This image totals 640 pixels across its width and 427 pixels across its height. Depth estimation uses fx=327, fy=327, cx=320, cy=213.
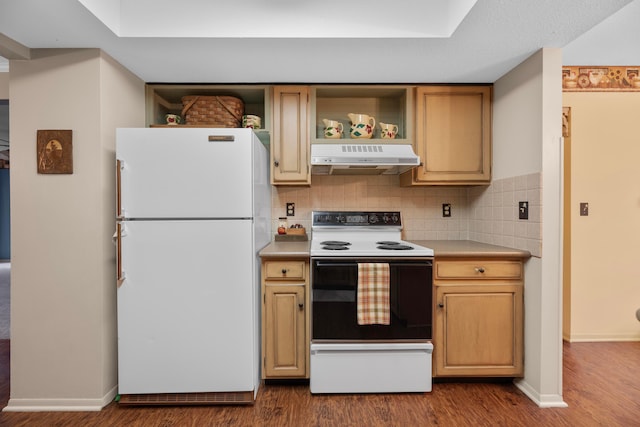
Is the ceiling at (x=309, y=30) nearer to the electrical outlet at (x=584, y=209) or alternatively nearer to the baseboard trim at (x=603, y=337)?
the electrical outlet at (x=584, y=209)

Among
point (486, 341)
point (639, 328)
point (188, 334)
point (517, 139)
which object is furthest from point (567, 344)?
point (188, 334)

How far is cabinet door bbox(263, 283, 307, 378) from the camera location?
208 cm

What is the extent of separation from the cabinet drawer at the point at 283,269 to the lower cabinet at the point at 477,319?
0.87 m

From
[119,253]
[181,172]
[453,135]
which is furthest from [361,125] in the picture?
[119,253]

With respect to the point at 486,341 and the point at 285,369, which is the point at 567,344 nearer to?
the point at 486,341

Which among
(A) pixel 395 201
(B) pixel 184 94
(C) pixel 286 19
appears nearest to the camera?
(C) pixel 286 19

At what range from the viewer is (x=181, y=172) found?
6.15ft

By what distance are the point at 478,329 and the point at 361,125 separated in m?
1.62

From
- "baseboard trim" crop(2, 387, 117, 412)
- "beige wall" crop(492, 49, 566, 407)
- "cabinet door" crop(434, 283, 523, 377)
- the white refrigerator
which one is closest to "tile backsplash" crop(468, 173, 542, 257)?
"beige wall" crop(492, 49, 566, 407)

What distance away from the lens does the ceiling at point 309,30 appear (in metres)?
1.57

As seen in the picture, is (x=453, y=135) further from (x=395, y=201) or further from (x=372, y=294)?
(x=372, y=294)

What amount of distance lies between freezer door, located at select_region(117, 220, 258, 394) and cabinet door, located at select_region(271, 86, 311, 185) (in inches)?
26.5

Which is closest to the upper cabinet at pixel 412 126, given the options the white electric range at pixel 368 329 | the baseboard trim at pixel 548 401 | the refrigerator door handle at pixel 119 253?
the white electric range at pixel 368 329

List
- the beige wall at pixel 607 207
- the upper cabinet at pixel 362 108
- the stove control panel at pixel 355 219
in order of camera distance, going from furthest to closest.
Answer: the beige wall at pixel 607 207
the stove control panel at pixel 355 219
the upper cabinet at pixel 362 108
